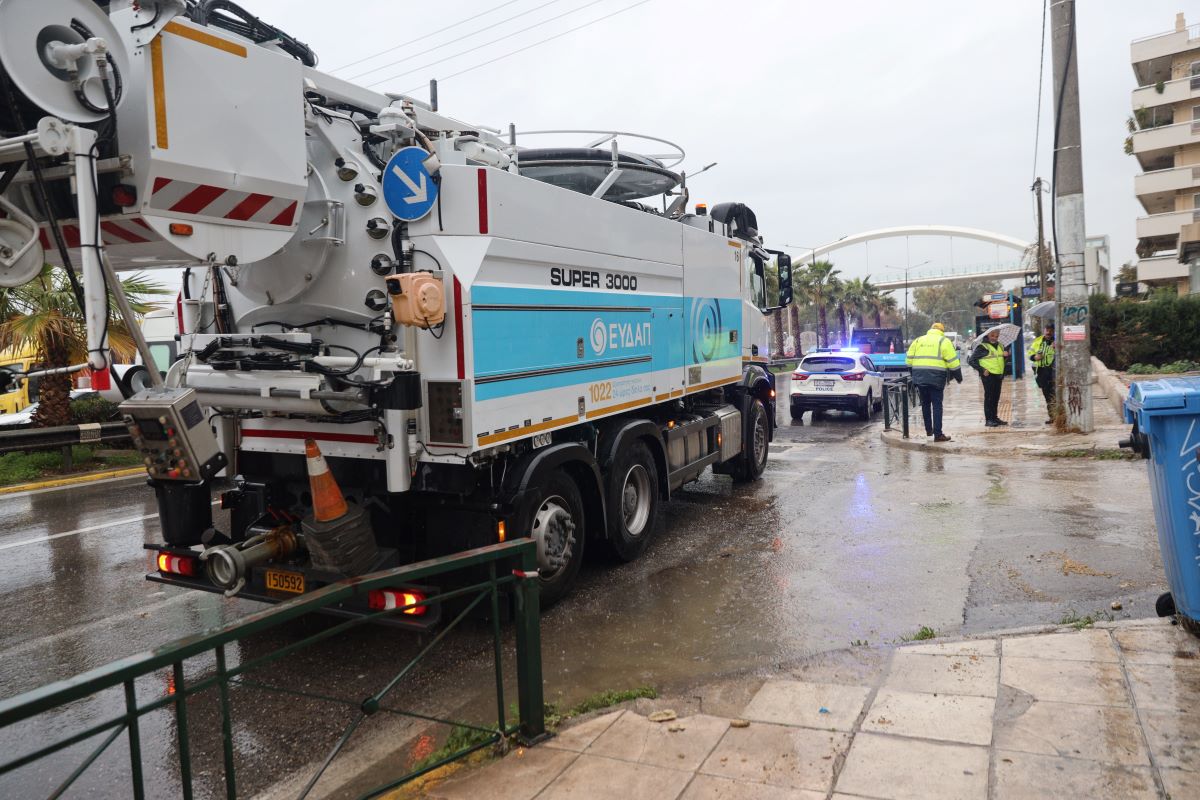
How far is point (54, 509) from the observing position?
9.23 metres

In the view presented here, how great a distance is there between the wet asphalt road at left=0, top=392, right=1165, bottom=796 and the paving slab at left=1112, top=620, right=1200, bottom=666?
0.76 meters

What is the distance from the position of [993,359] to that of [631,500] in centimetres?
923

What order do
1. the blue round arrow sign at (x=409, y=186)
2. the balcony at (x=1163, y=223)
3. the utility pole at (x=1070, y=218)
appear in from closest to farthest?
the blue round arrow sign at (x=409, y=186)
the utility pole at (x=1070, y=218)
the balcony at (x=1163, y=223)

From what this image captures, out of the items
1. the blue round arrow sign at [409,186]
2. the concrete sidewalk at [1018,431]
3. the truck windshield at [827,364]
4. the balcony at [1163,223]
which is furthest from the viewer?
the balcony at [1163,223]

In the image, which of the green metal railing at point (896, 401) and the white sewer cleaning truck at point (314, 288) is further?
the green metal railing at point (896, 401)

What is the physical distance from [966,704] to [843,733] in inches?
24.0

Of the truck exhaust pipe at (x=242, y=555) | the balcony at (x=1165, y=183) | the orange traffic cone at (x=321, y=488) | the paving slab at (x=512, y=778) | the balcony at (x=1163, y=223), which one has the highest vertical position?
the balcony at (x=1165, y=183)

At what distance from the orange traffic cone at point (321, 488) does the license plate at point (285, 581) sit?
0.39 metres

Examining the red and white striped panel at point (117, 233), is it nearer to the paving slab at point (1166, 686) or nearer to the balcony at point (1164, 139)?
the paving slab at point (1166, 686)

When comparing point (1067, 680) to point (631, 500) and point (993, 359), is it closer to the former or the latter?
point (631, 500)

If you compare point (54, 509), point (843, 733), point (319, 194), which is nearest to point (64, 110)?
point (319, 194)

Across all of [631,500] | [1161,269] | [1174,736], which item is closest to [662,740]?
[1174,736]

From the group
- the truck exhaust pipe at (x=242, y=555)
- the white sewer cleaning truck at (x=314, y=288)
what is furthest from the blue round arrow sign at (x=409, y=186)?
the truck exhaust pipe at (x=242, y=555)

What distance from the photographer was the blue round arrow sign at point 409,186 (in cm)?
458
